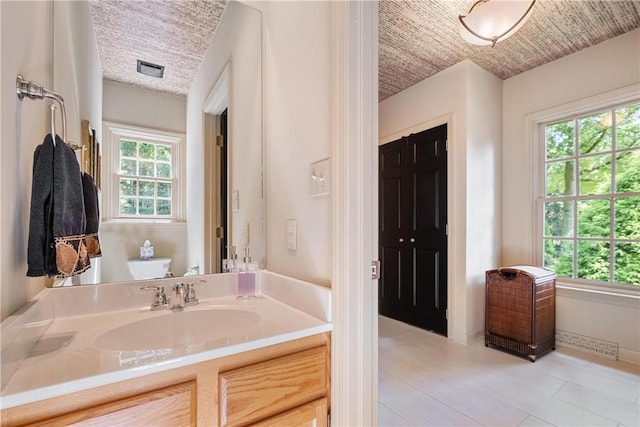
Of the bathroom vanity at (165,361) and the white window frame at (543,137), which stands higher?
the white window frame at (543,137)

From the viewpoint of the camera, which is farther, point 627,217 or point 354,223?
point 627,217

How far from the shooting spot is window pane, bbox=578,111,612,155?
2518 mm

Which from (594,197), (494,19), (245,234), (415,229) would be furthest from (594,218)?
(245,234)

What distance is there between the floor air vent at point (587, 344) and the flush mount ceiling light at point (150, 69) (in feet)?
11.5

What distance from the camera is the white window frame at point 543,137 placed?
2.38 meters

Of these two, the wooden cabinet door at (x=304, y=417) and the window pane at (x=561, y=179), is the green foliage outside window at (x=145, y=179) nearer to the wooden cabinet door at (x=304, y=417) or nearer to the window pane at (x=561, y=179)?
the wooden cabinet door at (x=304, y=417)

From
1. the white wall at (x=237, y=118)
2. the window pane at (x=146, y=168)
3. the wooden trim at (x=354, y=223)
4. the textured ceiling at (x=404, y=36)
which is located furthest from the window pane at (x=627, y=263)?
the window pane at (x=146, y=168)

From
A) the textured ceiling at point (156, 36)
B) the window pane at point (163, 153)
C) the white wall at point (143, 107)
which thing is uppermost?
the textured ceiling at point (156, 36)

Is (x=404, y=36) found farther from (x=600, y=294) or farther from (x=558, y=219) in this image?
(x=600, y=294)

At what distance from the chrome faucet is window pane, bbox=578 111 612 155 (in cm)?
330

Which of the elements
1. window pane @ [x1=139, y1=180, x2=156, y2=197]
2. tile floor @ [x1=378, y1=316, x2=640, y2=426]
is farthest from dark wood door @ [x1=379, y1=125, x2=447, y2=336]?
window pane @ [x1=139, y1=180, x2=156, y2=197]

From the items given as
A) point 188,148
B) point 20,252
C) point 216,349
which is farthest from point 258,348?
point 188,148

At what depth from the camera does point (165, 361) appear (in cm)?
69

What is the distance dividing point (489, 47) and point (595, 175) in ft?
4.64
